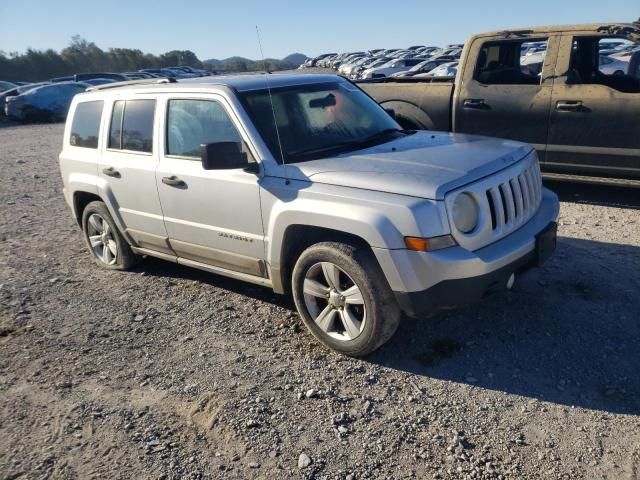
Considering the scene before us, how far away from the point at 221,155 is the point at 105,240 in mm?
2619

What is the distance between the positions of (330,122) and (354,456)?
2484 millimetres

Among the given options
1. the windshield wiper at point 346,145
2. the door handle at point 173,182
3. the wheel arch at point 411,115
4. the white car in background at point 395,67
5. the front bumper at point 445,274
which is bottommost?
the white car in background at point 395,67

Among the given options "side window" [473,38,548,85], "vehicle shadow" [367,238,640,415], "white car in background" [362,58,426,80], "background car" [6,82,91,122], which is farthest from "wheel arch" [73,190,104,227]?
"white car in background" [362,58,426,80]

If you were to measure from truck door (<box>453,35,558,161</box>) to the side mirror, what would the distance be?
13.1ft

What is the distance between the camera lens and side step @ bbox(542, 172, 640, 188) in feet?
19.9

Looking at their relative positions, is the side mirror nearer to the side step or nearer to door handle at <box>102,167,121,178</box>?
door handle at <box>102,167,121,178</box>

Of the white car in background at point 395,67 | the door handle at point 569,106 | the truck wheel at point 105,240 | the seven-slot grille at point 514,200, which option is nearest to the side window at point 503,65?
the door handle at point 569,106

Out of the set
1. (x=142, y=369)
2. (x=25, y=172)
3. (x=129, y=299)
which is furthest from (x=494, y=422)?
(x=25, y=172)

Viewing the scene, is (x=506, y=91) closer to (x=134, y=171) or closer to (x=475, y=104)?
(x=475, y=104)

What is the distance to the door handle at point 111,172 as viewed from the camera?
495 cm

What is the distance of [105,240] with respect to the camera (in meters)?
5.69

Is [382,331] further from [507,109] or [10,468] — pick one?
[507,109]

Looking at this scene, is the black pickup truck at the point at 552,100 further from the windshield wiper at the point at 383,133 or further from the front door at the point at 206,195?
the front door at the point at 206,195

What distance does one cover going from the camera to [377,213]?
3.25 metres
